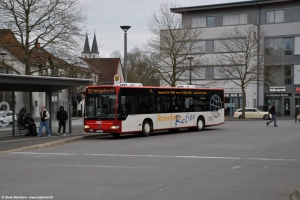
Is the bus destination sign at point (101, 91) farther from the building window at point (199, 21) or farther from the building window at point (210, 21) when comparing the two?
the building window at point (199, 21)

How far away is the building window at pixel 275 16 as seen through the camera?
204ft

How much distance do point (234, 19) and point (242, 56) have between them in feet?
33.7

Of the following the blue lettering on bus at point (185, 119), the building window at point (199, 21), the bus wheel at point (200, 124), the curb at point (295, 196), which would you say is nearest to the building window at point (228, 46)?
the building window at point (199, 21)

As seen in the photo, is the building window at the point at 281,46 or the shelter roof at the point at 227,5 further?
the shelter roof at the point at 227,5

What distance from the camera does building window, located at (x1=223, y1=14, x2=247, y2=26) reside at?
63734mm

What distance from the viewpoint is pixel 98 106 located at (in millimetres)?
25516

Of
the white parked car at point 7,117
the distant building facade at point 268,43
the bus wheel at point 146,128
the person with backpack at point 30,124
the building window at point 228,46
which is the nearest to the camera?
the white parked car at point 7,117

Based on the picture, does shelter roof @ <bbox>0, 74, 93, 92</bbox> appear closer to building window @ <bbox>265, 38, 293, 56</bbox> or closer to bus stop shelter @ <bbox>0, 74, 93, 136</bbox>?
bus stop shelter @ <bbox>0, 74, 93, 136</bbox>

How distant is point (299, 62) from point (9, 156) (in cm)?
4906

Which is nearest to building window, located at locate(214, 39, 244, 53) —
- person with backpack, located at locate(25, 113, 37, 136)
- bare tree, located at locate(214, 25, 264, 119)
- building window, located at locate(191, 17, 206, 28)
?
bare tree, located at locate(214, 25, 264, 119)

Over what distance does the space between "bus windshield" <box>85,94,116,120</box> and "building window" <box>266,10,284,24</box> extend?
42.3m

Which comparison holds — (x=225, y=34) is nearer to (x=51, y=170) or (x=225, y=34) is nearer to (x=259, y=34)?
(x=259, y=34)

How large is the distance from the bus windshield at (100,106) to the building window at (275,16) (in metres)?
42.3

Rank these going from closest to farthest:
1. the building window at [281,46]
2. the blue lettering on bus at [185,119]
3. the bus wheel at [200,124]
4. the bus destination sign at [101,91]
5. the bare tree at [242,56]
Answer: the bus destination sign at [101,91]
the blue lettering on bus at [185,119]
the bus wheel at [200,124]
the bare tree at [242,56]
the building window at [281,46]
